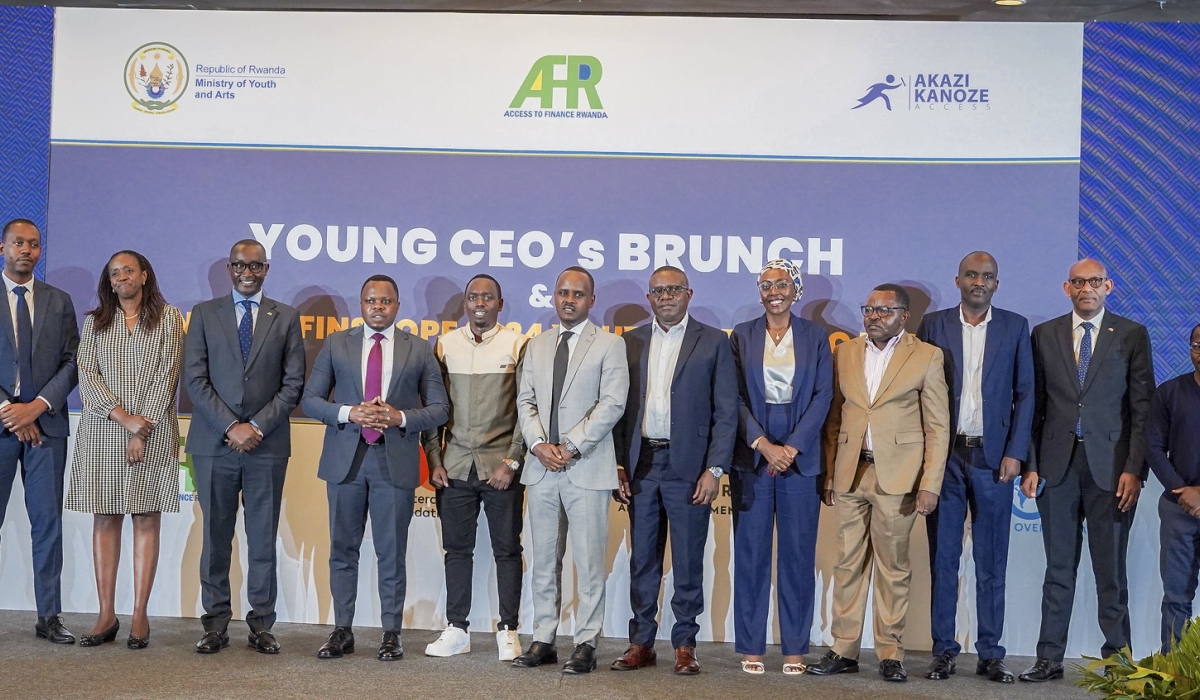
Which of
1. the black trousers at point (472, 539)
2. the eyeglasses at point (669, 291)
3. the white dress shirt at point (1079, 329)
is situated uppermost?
the eyeglasses at point (669, 291)

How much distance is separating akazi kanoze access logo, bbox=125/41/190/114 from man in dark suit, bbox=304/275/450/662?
1.97m

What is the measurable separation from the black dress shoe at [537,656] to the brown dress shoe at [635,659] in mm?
277

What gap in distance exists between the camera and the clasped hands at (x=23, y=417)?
500 cm

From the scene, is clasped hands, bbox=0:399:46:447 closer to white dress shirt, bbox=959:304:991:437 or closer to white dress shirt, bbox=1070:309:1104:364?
white dress shirt, bbox=959:304:991:437

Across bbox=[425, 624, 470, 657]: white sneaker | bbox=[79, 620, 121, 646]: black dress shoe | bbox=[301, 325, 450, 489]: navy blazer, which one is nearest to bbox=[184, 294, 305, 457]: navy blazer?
bbox=[301, 325, 450, 489]: navy blazer

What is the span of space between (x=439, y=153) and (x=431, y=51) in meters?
0.58

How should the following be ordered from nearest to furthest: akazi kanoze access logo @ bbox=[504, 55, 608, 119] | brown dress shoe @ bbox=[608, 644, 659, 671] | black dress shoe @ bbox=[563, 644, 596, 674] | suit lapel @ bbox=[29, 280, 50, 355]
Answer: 1. black dress shoe @ bbox=[563, 644, 596, 674]
2. brown dress shoe @ bbox=[608, 644, 659, 671]
3. suit lapel @ bbox=[29, 280, 50, 355]
4. akazi kanoze access logo @ bbox=[504, 55, 608, 119]

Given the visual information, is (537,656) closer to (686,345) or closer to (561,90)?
(686,345)

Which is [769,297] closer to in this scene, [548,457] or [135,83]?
[548,457]

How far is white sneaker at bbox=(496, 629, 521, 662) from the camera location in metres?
4.93

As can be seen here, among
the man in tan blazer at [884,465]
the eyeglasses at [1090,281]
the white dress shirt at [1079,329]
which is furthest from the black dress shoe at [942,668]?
the eyeglasses at [1090,281]

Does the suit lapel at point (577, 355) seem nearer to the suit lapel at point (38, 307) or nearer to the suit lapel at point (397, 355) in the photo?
the suit lapel at point (397, 355)

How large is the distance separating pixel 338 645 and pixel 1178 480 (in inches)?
155

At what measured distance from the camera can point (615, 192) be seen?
584 cm
